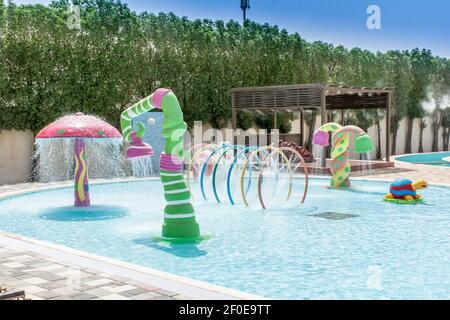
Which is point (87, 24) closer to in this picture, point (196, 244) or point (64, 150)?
point (64, 150)

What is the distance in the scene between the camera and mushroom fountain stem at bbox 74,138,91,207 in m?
13.4

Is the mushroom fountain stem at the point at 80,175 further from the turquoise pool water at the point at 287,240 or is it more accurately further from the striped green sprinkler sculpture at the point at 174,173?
the striped green sprinkler sculpture at the point at 174,173

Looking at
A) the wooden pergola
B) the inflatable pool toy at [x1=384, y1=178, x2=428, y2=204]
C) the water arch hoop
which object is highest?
the wooden pergola

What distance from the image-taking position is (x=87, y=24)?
844 inches

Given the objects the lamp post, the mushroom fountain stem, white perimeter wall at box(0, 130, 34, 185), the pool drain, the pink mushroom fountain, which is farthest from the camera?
the lamp post

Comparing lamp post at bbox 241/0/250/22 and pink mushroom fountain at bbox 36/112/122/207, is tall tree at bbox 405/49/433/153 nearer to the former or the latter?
lamp post at bbox 241/0/250/22

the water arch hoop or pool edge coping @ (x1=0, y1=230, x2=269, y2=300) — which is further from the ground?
the water arch hoop

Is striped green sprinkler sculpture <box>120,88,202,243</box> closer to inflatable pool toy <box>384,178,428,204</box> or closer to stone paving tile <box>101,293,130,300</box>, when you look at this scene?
stone paving tile <box>101,293,130,300</box>

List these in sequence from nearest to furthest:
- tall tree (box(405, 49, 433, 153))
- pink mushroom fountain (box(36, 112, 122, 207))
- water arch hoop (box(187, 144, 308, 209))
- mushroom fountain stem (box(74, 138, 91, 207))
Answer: pink mushroom fountain (box(36, 112, 122, 207))
water arch hoop (box(187, 144, 308, 209))
mushroom fountain stem (box(74, 138, 91, 207))
tall tree (box(405, 49, 433, 153))

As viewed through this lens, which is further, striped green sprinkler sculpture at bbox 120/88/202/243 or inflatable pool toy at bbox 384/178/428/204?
inflatable pool toy at bbox 384/178/428/204

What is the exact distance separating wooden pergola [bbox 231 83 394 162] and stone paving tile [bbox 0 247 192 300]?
14.9 meters

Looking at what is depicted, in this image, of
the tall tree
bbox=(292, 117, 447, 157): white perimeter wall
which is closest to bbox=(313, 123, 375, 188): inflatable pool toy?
bbox=(292, 117, 447, 157): white perimeter wall
